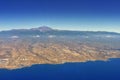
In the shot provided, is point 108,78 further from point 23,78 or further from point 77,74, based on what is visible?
point 23,78

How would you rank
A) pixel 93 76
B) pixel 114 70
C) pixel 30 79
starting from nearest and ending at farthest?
pixel 30 79 → pixel 93 76 → pixel 114 70

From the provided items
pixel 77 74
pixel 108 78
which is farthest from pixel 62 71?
pixel 108 78

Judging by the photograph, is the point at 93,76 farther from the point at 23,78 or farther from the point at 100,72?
the point at 23,78

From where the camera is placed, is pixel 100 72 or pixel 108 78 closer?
pixel 108 78

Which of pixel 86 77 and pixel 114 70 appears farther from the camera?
pixel 114 70

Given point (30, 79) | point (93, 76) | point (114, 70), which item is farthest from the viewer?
point (114, 70)

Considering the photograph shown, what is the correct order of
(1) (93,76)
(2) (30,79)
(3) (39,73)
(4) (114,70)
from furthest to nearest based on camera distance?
(4) (114,70), (3) (39,73), (1) (93,76), (2) (30,79)

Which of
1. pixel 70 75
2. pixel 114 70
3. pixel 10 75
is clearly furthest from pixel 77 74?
pixel 10 75

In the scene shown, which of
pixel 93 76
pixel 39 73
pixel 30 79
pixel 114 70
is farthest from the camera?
pixel 114 70

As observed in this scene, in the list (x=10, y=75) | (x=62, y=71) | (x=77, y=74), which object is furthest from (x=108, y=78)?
(x=10, y=75)
